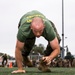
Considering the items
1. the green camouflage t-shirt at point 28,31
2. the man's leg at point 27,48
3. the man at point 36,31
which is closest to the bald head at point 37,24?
the man at point 36,31

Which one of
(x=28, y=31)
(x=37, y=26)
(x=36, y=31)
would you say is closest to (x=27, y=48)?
(x=28, y=31)

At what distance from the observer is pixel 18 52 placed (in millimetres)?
8820

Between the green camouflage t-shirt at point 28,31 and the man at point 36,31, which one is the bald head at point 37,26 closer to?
the man at point 36,31

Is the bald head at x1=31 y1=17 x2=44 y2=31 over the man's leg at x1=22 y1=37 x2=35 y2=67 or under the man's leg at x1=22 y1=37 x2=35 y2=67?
over

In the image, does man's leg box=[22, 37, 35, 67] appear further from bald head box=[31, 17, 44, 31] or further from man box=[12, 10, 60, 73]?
bald head box=[31, 17, 44, 31]

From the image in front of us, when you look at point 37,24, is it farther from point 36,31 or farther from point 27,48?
point 27,48

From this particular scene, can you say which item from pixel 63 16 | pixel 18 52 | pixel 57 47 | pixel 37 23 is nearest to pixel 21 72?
pixel 18 52

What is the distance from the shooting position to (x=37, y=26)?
25.5ft

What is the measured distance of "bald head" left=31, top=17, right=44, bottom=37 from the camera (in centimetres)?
778

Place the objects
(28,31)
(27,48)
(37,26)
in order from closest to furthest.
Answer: (37,26)
(28,31)
(27,48)

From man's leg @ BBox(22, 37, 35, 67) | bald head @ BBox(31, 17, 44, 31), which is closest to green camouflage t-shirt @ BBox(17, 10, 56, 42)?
bald head @ BBox(31, 17, 44, 31)

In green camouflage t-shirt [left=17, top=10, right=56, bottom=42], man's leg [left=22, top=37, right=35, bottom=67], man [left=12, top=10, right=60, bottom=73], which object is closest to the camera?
man [left=12, top=10, right=60, bottom=73]

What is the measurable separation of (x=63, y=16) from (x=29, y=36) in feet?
110

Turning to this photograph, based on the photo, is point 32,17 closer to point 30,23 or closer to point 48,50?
point 30,23
